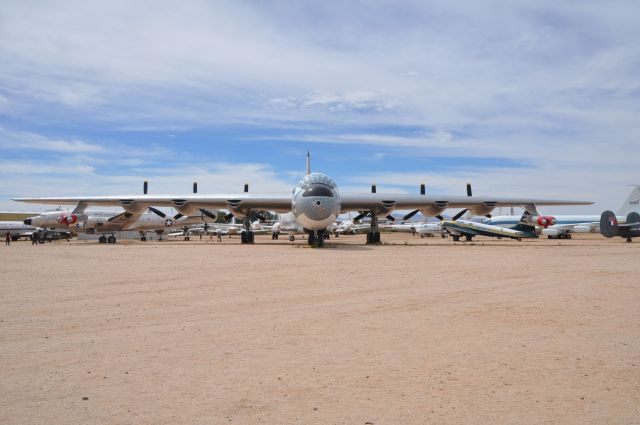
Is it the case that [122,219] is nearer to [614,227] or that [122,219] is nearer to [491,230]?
[491,230]

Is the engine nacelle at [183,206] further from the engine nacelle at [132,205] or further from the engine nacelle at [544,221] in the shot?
the engine nacelle at [544,221]

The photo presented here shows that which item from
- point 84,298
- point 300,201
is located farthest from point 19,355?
point 300,201

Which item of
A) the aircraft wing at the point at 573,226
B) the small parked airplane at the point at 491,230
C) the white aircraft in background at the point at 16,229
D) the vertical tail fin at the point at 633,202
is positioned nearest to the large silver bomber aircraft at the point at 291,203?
the small parked airplane at the point at 491,230

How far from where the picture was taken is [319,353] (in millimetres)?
6664

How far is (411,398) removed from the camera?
5074 millimetres

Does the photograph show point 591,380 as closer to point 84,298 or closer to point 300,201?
point 84,298

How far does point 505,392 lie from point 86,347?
5286 mm

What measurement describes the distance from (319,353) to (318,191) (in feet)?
77.5

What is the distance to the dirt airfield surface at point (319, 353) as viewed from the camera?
4785 mm

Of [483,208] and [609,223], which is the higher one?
[483,208]

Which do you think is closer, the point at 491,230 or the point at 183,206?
the point at 183,206

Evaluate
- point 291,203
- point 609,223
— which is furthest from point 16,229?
point 609,223

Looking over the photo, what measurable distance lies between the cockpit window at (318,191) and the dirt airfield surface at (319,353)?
56.0 ft

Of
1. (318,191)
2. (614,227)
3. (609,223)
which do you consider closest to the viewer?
(318,191)
